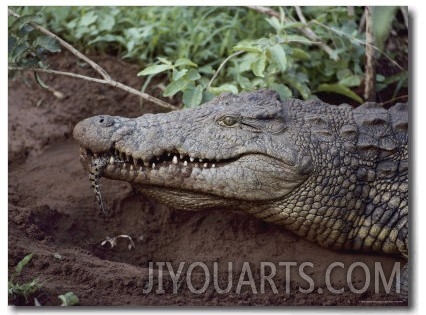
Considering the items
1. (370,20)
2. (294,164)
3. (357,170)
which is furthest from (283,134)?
(370,20)

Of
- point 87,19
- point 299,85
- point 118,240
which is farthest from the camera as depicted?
point 87,19

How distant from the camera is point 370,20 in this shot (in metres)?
4.49

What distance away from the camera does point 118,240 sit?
4086 mm

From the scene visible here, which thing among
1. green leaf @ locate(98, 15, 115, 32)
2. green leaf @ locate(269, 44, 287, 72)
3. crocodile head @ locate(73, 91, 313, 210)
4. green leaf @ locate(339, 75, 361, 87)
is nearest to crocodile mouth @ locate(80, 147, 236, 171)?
crocodile head @ locate(73, 91, 313, 210)

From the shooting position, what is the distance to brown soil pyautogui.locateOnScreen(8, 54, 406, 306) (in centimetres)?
350

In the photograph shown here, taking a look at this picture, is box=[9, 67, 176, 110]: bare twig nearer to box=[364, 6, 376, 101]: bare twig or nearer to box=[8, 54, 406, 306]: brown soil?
box=[8, 54, 406, 306]: brown soil

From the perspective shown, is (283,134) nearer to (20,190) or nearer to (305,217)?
(305,217)

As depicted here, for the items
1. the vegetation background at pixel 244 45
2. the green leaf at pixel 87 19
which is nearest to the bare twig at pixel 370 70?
the vegetation background at pixel 244 45

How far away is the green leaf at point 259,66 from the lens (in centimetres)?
434

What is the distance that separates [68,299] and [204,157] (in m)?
0.97

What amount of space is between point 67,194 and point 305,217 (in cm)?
146

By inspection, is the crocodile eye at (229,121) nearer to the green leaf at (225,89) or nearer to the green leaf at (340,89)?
the green leaf at (225,89)

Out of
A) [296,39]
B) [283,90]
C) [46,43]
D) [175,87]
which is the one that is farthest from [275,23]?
[46,43]

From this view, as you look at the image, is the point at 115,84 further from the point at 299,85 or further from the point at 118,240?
the point at 299,85
